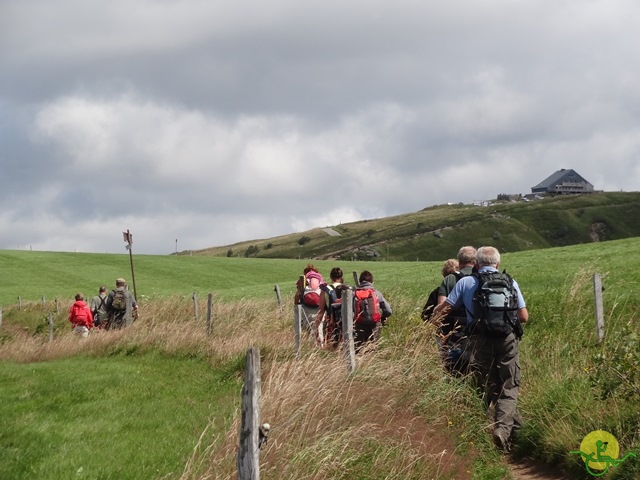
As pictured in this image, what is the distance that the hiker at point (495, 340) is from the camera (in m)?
8.35

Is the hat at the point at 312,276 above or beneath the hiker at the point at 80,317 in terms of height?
above

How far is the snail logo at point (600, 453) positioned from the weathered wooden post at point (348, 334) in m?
2.71

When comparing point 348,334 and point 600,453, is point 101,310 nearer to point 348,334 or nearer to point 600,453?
point 348,334

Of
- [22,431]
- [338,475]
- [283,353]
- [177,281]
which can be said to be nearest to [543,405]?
[338,475]

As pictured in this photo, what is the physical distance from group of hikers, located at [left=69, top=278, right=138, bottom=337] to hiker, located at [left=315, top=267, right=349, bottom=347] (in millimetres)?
7542

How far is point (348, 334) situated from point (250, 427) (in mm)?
4498

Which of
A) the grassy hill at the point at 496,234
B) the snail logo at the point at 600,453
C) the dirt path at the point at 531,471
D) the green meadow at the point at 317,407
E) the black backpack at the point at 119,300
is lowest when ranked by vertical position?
the dirt path at the point at 531,471

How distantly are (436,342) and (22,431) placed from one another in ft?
16.9

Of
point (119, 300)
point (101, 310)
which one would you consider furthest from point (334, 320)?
point (101, 310)

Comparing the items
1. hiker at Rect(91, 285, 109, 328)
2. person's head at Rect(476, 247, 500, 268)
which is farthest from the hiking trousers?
hiker at Rect(91, 285, 109, 328)

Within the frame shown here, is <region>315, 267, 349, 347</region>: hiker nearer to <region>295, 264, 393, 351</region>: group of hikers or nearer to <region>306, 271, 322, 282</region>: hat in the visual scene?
<region>295, 264, 393, 351</region>: group of hikers

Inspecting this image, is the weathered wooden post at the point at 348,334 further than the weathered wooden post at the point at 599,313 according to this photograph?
No

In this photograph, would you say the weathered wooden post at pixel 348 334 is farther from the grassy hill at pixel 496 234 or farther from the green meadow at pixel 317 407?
the grassy hill at pixel 496 234

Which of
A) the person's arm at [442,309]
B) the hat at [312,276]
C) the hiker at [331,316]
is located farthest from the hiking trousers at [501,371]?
the hat at [312,276]
